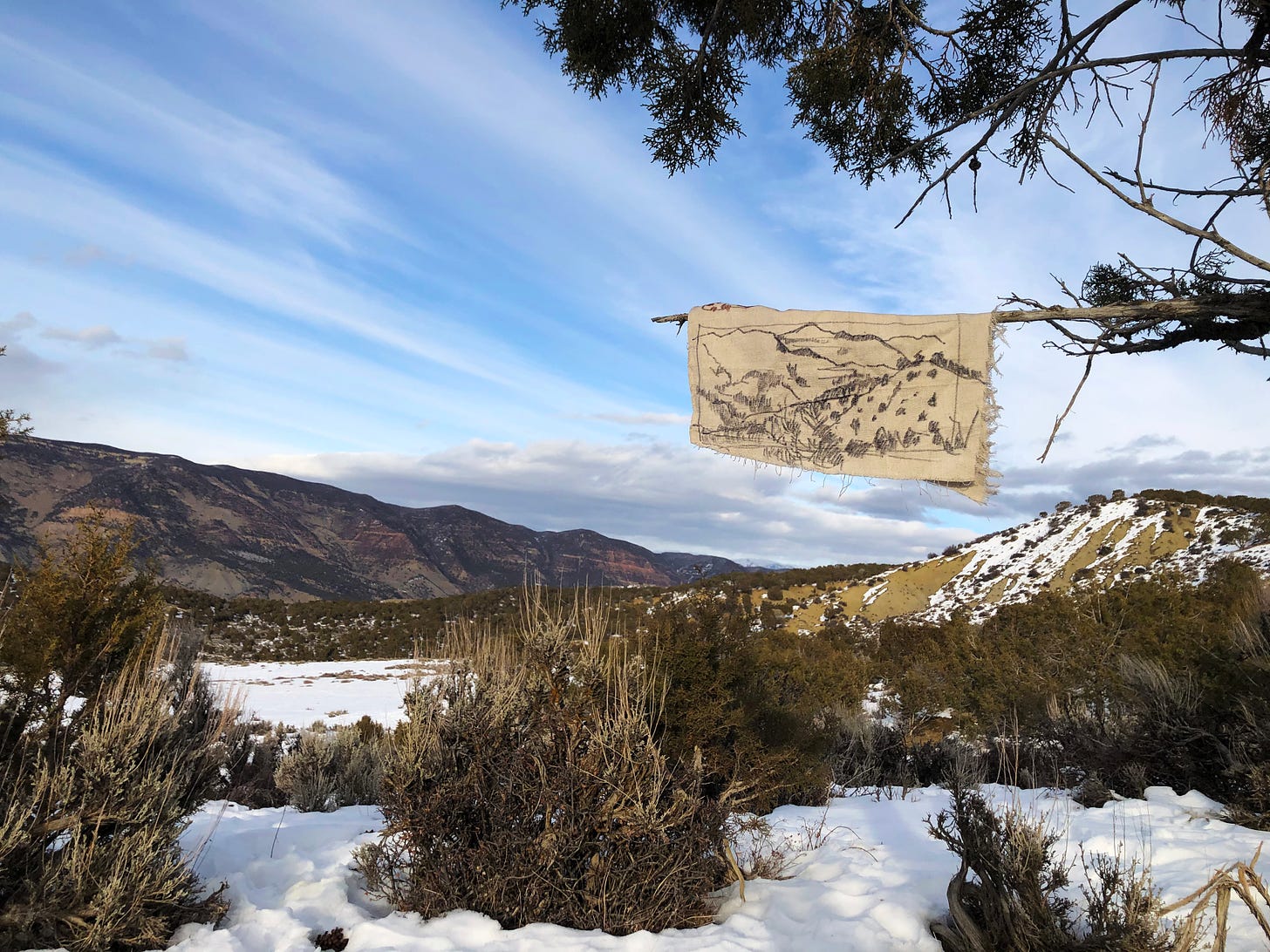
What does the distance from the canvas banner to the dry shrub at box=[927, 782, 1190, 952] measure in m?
1.71

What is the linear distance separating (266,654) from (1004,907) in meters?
29.1

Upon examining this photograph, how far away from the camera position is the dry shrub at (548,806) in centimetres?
364

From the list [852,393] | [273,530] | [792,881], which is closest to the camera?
[852,393]

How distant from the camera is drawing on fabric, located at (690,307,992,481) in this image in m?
2.32

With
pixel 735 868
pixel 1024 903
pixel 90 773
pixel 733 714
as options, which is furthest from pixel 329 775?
pixel 1024 903

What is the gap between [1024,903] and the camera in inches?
116

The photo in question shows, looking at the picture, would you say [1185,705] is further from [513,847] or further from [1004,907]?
[513,847]

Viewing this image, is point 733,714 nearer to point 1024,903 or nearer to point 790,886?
point 790,886

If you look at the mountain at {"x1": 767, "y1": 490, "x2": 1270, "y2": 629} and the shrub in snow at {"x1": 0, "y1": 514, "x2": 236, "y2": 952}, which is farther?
the mountain at {"x1": 767, "y1": 490, "x2": 1270, "y2": 629}

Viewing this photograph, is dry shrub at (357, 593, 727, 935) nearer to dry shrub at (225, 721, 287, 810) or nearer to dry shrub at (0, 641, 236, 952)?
dry shrub at (0, 641, 236, 952)

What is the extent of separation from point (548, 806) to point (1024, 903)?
2179 millimetres

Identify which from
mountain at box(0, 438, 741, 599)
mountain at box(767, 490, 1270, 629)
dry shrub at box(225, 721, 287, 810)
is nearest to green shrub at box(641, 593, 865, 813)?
dry shrub at box(225, 721, 287, 810)

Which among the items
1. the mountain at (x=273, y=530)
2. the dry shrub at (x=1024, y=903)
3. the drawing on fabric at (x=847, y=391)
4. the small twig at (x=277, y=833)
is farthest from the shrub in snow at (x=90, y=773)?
the mountain at (x=273, y=530)

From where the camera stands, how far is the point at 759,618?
85.3 ft
